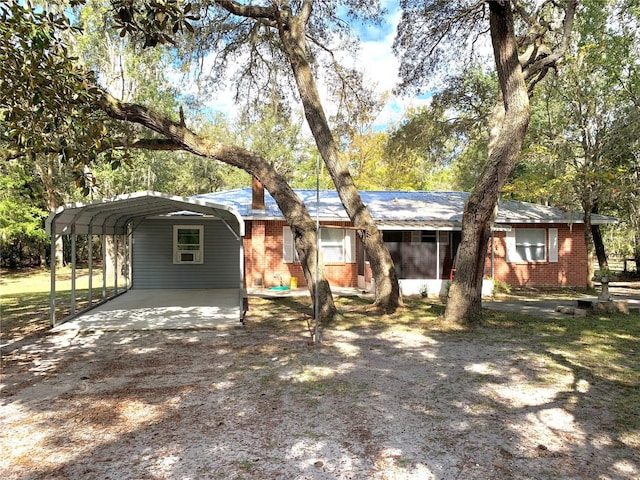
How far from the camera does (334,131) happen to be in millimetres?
13938

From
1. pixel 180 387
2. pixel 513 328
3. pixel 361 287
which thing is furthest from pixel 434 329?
pixel 361 287

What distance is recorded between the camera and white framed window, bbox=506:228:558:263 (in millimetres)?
16734

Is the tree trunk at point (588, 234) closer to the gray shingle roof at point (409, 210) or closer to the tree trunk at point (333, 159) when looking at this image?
the gray shingle roof at point (409, 210)

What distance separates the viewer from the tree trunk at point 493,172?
8812 mm

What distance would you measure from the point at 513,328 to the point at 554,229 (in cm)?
917

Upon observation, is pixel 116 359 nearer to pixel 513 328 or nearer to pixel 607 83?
pixel 513 328

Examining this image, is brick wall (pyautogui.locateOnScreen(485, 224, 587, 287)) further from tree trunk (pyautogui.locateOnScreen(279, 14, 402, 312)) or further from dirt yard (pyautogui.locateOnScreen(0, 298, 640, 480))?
dirt yard (pyautogui.locateOnScreen(0, 298, 640, 480))

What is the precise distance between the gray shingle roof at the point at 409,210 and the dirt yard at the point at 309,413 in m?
8.02

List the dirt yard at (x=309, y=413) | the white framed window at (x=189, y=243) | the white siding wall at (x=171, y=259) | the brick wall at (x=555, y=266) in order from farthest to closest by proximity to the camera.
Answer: the brick wall at (x=555, y=266), the white framed window at (x=189, y=243), the white siding wall at (x=171, y=259), the dirt yard at (x=309, y=413)

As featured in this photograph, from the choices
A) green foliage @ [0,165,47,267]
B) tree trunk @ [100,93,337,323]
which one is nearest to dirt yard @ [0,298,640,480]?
tree trunk @ [100,93,337,323]

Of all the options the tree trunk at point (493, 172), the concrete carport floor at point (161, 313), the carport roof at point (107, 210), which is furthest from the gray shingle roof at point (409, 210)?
the tree trunk at point (493, 172)

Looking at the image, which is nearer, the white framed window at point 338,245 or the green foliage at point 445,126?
the green foliage at point 445,126

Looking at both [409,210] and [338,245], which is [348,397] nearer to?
[338,245]

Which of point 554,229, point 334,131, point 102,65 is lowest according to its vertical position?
point 554,229
